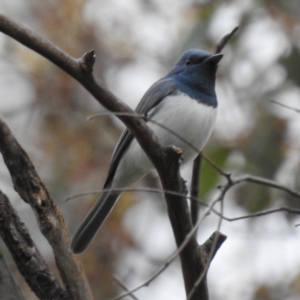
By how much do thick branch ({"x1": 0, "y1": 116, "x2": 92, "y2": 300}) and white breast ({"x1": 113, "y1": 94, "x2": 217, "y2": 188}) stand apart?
1063 millimetres

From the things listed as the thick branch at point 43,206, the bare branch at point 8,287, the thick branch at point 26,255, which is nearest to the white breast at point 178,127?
the thick branch at point 43,206

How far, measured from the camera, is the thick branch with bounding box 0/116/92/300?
3400 mm

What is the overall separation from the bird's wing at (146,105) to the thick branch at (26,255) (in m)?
1.41

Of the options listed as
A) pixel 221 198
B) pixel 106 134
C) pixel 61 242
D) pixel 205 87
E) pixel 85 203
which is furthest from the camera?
pixel 106 134

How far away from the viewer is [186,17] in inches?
324

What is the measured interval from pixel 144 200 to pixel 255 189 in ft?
10.8

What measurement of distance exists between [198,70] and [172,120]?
0.67 m

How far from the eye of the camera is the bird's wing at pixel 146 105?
180 inches

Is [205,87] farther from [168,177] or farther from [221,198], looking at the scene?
[221,198]

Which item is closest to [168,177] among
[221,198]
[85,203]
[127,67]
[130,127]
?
[130,127]

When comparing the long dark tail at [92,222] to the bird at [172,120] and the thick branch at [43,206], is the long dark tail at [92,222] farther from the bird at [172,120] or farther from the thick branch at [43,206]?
the thick branch at [43,206]

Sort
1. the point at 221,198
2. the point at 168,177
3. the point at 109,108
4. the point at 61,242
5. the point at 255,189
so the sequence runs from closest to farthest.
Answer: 1. the point at 221,198
2. the point at 109,108
3. the point at 168,177
4. the point at 61,242
5. the point at 255,189

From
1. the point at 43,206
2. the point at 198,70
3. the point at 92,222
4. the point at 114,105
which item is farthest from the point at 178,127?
the point at 114,105

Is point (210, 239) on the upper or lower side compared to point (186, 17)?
lower
